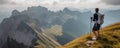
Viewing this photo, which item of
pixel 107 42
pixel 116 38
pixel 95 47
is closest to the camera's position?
pixel 95 47

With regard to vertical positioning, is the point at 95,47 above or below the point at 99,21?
below

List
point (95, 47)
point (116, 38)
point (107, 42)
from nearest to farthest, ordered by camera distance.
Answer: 1. point (95, 47)
2. point (107, 42)
3. point (116, 38)

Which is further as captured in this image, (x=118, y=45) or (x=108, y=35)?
(x=108, y=35)

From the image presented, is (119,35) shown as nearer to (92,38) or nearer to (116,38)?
(116,38)

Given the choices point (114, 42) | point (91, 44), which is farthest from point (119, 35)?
point (91, 44)

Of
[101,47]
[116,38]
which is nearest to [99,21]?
[101,47]

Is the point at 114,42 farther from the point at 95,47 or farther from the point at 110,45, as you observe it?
the point at 95,47

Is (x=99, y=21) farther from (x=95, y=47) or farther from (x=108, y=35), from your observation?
(x=108, y=35)

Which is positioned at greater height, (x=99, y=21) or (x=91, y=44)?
(x=99, y=21)

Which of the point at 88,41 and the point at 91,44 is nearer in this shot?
the point at 91,44
